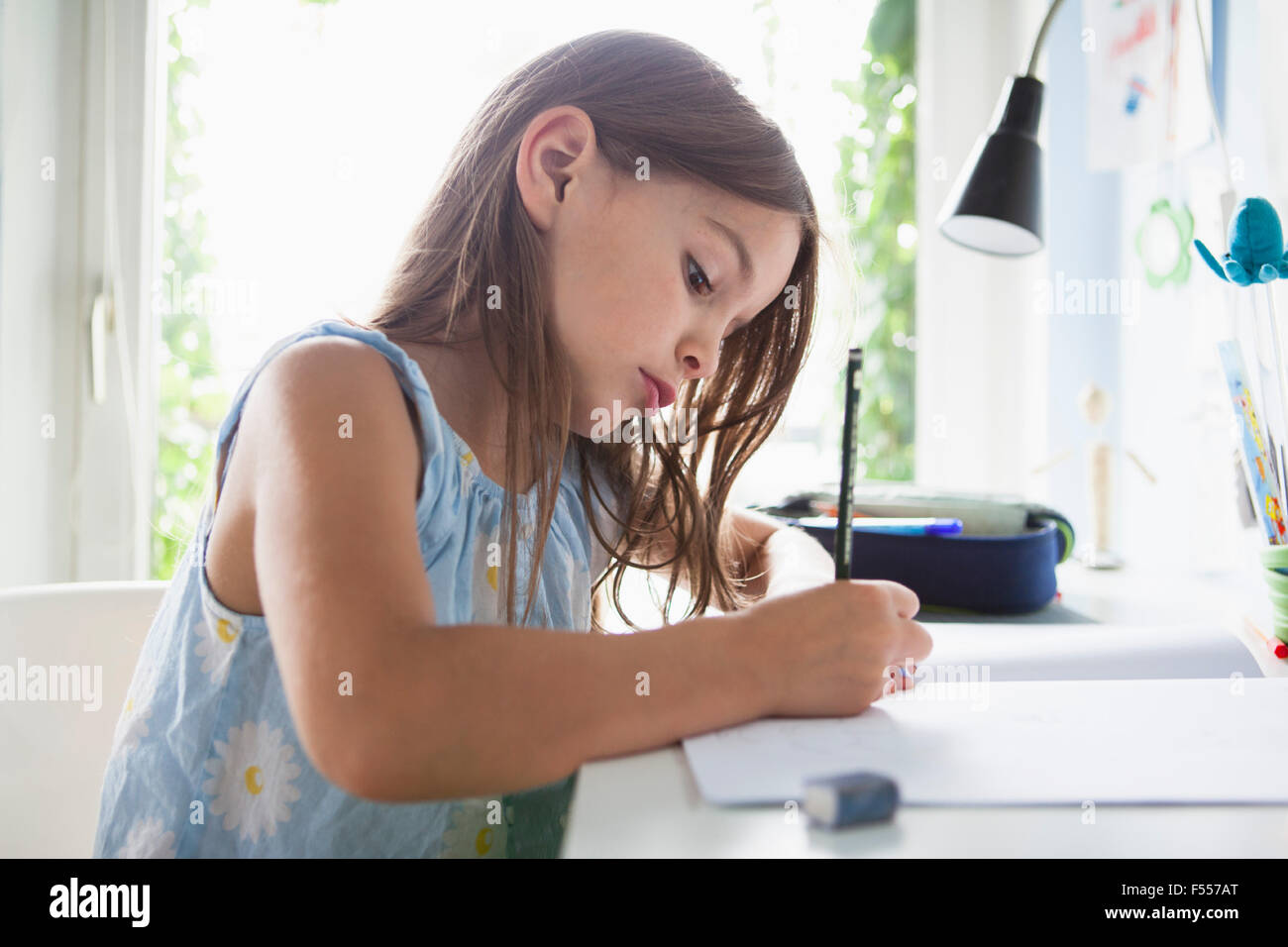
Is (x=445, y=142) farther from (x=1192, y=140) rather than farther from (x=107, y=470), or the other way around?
(x=1192, y=140)

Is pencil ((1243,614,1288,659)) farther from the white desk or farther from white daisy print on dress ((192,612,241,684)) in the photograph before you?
white daisy print on dress ((192,612,241,684))

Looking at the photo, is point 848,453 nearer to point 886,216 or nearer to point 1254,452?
point 1254,452

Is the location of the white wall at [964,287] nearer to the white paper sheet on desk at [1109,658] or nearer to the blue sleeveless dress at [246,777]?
the white paper sheet on desk at [1109,658]

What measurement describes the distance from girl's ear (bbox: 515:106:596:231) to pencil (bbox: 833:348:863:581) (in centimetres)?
31

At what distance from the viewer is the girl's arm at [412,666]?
41 cm

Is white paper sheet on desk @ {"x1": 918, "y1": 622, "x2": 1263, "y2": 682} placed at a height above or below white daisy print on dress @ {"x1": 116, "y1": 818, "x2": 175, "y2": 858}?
above

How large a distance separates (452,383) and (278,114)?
125 centimetres

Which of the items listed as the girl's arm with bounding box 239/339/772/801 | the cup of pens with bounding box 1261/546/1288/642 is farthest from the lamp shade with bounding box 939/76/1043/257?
the girl's arm with bounding box 239/339/772/801

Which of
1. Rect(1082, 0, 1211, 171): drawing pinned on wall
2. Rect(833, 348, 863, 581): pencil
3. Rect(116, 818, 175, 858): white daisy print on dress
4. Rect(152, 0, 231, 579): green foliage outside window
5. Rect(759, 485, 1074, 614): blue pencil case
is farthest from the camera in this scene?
Rect(152, 0, 231, 579): green foliage outside window

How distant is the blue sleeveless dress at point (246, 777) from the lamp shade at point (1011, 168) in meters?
0.75

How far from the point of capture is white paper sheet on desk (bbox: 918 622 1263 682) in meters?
0.70

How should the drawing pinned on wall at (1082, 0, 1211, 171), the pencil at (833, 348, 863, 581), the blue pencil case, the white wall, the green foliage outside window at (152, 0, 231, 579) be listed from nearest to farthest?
the pencil at (833, 348, 863, 581), the blue pencil case, the drawing pinned on wall at (1082, 0, 1211, 171), the green foliage outside window at (152, 0, 231, 579), the white wall
